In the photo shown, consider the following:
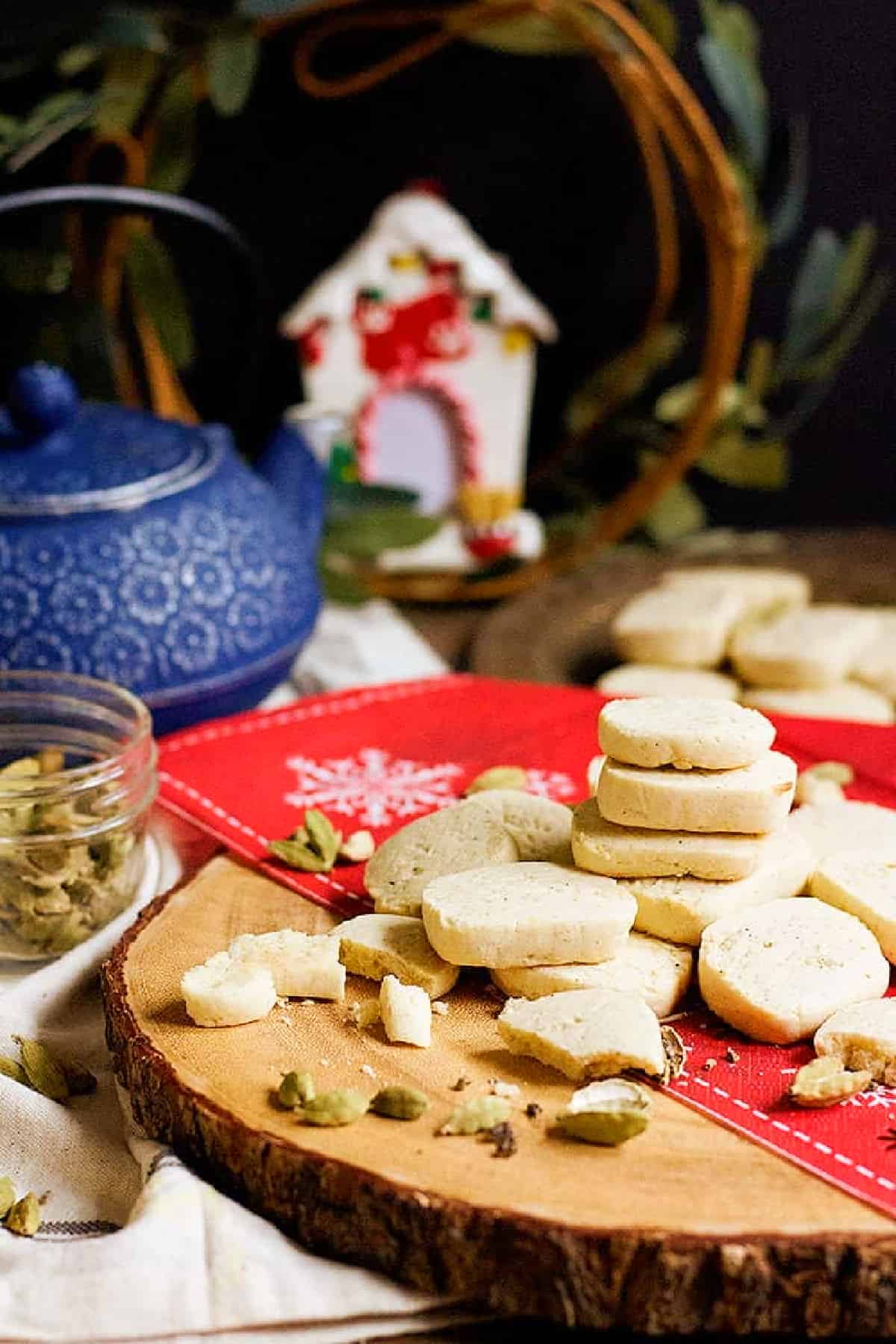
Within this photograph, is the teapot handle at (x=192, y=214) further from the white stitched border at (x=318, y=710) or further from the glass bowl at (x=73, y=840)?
the glass bowl at (x=73, y=840)

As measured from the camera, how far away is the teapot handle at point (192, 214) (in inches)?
74.2

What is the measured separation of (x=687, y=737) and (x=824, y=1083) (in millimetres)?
302

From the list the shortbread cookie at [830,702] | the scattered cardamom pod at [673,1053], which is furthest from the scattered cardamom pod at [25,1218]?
the shortbread cookie at [830,702]

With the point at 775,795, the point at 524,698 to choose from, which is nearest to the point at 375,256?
the point at 524,698

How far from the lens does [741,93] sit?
2.50m

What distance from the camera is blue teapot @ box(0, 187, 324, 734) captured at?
1871 mm

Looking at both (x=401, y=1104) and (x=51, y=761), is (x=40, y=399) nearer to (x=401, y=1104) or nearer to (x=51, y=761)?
(x=51, y=761)

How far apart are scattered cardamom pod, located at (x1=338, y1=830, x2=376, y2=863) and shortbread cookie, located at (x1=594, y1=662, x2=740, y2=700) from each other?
1.93 feet

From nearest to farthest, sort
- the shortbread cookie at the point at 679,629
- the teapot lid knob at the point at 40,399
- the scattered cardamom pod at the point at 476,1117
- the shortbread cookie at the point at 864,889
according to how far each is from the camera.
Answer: the scattered cardamom pod at the point at 476,1117, the shortbread cookie at the point at 864,889, the teapot lid knob at the point at 40,399, the shortbread cookie at the point at 679,629

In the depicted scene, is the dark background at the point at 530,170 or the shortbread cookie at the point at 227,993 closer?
the shortbread cookie at the point at 227,993

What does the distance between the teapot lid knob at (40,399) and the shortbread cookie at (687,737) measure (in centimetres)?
80

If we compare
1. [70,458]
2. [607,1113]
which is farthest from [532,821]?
[70,458]

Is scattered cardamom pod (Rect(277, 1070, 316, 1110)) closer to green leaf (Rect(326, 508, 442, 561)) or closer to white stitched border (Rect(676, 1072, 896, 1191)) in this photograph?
white stitched border (Rect(676, 1072, 896, 1191))

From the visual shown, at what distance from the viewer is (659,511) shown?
9.11 ft
